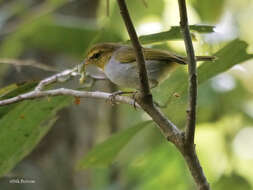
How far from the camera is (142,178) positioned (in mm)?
3494

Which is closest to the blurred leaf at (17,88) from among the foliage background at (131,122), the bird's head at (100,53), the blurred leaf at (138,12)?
the foliage background at (131,122)

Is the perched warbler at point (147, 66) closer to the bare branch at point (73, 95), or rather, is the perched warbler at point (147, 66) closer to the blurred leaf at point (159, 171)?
the bare branch at point (73, 95)

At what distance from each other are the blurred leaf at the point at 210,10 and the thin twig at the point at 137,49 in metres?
1.38

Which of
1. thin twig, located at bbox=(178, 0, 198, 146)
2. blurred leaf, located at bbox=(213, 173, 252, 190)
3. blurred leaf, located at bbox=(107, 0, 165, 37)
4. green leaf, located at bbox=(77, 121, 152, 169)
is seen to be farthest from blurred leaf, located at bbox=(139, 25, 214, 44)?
blurred leaf, located at bbox=(107, 0, 165, 37)

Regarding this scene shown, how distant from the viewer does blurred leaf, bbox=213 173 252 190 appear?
2.93 meters

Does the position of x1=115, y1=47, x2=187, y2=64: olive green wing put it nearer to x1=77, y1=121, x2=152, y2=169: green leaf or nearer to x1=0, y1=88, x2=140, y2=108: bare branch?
x1=77, y1=121, x2=152, y2=169: green leaf

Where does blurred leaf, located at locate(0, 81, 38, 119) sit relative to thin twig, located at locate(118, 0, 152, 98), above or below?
below

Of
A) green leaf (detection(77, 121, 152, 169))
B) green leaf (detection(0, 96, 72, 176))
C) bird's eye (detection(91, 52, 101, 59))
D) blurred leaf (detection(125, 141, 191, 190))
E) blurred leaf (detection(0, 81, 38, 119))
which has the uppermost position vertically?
blurred leaf (detection(0, 81, 38, 119))

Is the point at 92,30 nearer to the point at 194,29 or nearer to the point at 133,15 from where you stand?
the point at 133,15

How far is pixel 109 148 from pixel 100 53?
0.78 metres

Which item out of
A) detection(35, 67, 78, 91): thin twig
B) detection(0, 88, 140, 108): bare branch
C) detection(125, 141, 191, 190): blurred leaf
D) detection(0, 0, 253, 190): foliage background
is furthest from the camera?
detection(125, 141, 191, 190): blurred leaf

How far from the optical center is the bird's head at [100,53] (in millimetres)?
2906

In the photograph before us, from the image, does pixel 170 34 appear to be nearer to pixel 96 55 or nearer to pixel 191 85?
pixel 191 85

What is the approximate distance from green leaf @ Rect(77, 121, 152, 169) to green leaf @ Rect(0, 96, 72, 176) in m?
0.32
